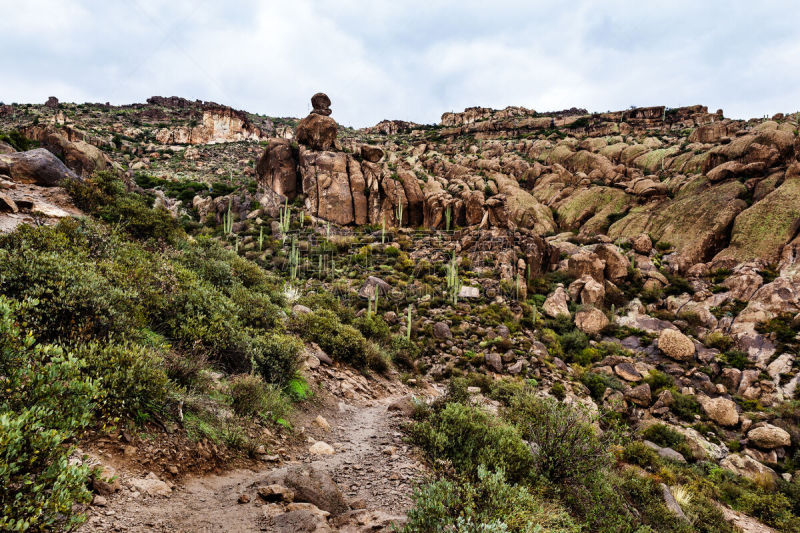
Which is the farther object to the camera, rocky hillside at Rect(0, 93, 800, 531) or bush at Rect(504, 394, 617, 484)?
rocky hillside at Rect(0, 93, 800, 531)

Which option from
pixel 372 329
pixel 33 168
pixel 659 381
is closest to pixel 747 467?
pixel 659 381

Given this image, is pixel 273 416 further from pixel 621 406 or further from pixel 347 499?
pixel 621 406

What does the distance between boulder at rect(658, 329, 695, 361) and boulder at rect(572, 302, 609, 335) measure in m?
3.09

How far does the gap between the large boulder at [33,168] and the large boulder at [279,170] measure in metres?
23.1

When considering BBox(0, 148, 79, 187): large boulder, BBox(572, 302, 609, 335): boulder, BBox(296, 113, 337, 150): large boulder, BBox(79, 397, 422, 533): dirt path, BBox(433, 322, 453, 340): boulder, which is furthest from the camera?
BBox(296, 113, 337, 150): large boulder

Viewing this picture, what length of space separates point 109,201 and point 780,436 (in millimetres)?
25895

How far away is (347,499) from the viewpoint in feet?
14.3

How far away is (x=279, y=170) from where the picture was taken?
34656 mm

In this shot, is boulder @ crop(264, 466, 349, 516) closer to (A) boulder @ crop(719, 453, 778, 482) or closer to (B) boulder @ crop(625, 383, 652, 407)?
(A) boulder @ crop(719, 453, 778, 482)

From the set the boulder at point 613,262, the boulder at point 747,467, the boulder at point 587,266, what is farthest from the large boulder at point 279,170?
the boulder at point 747,467

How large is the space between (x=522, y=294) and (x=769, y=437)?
12.8 metres

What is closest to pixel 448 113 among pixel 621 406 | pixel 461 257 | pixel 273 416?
pixel 461 257

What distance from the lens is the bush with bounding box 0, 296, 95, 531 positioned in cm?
206

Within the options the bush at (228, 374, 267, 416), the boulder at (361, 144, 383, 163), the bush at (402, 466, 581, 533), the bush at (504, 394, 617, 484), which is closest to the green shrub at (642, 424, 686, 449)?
the bush at (504, 394, 617, 484)
